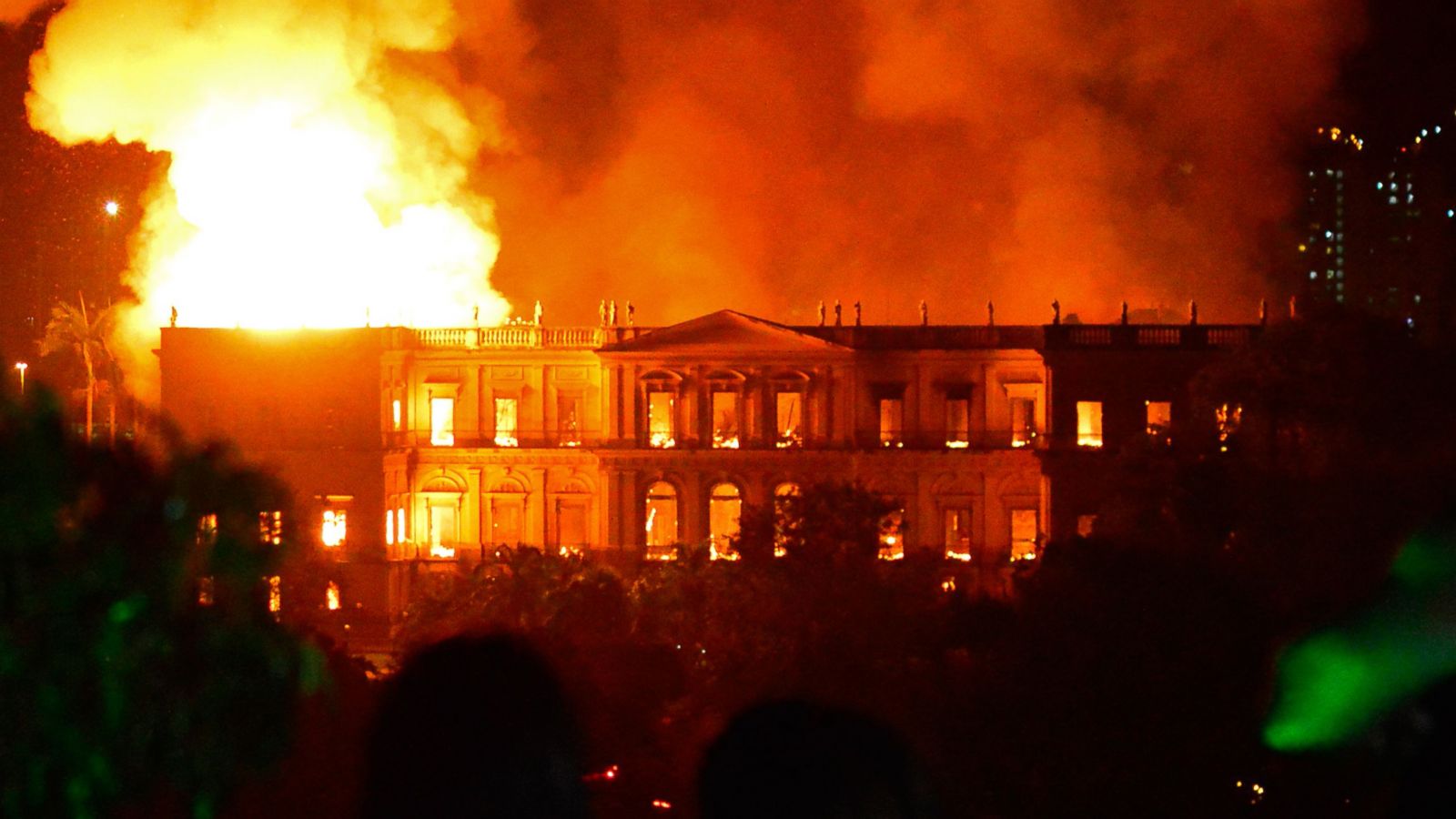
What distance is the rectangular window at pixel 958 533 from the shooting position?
51.1 meters

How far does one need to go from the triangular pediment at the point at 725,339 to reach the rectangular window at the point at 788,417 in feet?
4.39

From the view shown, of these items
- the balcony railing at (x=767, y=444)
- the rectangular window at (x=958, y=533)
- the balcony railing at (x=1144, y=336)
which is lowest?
Result: the rectangular window at (x=958, y=533)

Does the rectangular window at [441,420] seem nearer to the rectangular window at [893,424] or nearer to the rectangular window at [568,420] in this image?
the rectangular window at [568,420]

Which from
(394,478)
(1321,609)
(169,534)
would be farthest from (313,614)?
(169,534)

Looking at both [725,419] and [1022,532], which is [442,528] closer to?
[725,419]

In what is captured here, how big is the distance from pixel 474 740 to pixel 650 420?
155ft

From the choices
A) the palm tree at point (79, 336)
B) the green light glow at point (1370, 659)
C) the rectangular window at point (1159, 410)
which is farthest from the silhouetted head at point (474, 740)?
the palm tree at point (79, 336)

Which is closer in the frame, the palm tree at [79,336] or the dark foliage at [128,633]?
the dark foliage at [128,633]

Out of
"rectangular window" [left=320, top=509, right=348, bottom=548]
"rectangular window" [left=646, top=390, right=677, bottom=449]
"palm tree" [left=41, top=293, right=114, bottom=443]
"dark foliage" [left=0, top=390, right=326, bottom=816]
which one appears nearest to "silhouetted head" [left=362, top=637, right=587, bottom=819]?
"dark foliage" [left=0, top=390, right=326, bottom=816]

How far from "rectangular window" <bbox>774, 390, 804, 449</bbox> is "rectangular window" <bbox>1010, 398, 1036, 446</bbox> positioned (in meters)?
5.98

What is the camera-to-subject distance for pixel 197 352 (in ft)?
171

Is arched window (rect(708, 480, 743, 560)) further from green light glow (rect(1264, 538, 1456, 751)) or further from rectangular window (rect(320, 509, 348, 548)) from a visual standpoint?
green light glow (rect(1264, 538, 1456, 751))

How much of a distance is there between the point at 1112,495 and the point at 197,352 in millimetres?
27116

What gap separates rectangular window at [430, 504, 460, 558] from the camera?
52.0 meters
